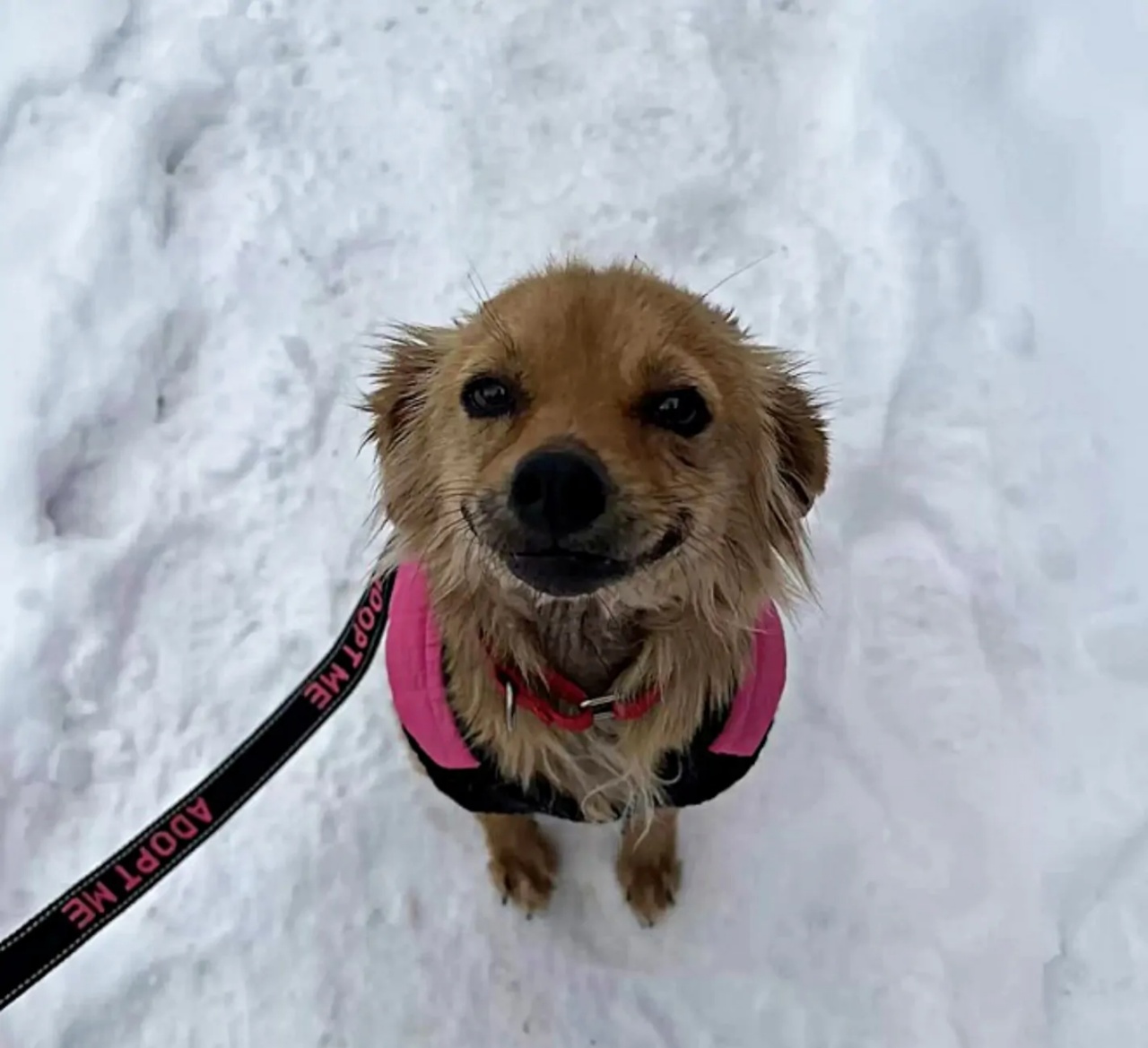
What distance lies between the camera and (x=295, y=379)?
339 centimetres

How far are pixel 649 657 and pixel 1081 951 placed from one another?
1301mm

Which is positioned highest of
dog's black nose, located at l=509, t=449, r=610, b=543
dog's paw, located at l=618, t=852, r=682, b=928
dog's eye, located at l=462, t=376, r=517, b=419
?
dog's eye, located at l=462, t=376, r=517, b=419

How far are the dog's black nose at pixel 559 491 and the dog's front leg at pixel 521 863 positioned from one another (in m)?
1.09

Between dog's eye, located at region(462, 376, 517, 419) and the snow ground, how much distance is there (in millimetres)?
1137

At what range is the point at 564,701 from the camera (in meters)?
2.30

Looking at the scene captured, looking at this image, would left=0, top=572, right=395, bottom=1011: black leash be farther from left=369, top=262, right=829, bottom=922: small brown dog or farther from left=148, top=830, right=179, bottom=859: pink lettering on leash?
left=369, top=262, right=829, bottom=922: small brown dog

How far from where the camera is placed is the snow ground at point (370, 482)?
2.84 meters

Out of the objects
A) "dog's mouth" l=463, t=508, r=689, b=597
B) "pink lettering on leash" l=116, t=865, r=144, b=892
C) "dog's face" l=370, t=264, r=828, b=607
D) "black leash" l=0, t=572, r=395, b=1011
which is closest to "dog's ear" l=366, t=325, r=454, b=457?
"dog's face" l=370, t=264, r=828, b=607

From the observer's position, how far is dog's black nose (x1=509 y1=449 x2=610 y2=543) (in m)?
1.86

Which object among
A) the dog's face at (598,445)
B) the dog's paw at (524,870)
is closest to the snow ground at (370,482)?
the dog's paw at (524,870)

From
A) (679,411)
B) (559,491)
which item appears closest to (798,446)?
(679,411)

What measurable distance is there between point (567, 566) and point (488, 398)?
0.34 meters

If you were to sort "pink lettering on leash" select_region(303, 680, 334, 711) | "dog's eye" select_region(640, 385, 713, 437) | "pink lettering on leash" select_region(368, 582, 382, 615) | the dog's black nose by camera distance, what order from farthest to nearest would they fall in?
"pink lettering on leash" select_region(368, 582, 382, 615)
"pink lettering on leash" select_region(303, 680, 334, 711)
"dog's eye" select_region(640, 385, 713, 437)
the dog's black nose

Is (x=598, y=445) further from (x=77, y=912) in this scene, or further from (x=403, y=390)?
(x=77, y=912)
